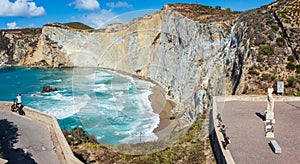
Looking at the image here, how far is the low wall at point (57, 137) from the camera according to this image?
10.1 metres

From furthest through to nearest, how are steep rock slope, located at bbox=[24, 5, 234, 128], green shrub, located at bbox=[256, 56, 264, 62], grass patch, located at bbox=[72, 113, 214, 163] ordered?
steep rock slope, located at bbox=[24, 5, 234, 128] → green shrub, located at bbox=[256, 56, 264, 62] → grass patch, located at bbox=[72, 113, 214, 163]

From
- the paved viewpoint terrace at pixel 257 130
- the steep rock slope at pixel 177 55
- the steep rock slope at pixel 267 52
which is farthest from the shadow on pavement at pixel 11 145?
the steep rock slope at pixel 267 52

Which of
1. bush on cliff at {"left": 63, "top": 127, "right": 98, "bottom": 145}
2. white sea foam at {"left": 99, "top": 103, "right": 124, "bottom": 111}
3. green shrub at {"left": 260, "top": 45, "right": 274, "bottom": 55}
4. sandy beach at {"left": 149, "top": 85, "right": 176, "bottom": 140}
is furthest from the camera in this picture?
white sea foam at {"left": 99, "top": 103, "right": 124, "bottom": 111}

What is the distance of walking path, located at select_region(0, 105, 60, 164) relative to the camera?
33.2 ft

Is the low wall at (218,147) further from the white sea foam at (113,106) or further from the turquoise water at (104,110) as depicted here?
the white sea foam at (113,106)

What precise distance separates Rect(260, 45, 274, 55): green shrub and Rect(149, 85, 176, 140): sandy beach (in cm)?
1019

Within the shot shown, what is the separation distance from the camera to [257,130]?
12.1 m

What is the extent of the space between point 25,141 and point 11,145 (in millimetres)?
577

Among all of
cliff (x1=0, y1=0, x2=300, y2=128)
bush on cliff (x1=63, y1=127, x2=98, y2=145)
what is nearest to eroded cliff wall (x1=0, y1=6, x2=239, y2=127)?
cliff (x1=0, y1=0, x2=300, y2=128)

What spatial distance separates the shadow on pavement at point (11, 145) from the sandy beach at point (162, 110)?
11.5 metres

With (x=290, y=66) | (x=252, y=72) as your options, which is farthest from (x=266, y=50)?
(x=252, y=72)

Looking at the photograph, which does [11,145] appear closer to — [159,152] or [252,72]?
[159,152]

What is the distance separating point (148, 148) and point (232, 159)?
24.1 ft

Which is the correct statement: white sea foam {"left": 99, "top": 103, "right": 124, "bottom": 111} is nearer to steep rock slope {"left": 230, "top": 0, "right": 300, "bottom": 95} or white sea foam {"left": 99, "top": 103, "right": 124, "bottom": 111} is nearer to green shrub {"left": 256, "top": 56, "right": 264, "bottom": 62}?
steep rock slope {"left": 230, "top": 0, "right": 300, "bottom": 95}
